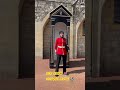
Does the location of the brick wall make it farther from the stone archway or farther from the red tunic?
the stone archway

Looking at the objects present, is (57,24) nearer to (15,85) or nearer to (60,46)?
(60,46)

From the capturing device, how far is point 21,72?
959 centimetres

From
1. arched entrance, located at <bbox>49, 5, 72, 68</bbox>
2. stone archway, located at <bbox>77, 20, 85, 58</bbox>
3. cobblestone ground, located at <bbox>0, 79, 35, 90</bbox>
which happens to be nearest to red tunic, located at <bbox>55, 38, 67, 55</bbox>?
cobblestone ground, located at <bbox>0, 79, 35, 90</bbox>

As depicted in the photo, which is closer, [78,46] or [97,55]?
[97,55]

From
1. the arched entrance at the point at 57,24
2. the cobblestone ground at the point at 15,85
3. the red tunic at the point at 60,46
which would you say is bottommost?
the cobblestone ground at the point at 15,85

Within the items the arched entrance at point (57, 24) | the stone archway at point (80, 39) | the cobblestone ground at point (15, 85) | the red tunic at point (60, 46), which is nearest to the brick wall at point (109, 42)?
the red tunic at point (60, 46)

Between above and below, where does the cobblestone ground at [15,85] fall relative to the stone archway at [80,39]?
below

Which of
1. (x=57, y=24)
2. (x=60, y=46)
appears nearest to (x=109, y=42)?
(x=60, y=46)

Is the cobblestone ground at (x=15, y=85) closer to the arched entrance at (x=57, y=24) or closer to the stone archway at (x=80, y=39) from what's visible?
the arched entrance at (x=57, y=24)

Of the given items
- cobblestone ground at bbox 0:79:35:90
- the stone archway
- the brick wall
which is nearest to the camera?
cobblestone ground at bbox 0:79:35:90

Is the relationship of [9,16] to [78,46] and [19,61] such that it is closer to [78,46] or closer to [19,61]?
[19,61]

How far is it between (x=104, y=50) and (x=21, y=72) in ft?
9.28

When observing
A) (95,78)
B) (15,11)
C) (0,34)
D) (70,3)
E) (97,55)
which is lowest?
(95,78)

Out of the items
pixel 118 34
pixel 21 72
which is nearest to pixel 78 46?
pixel 118 34
